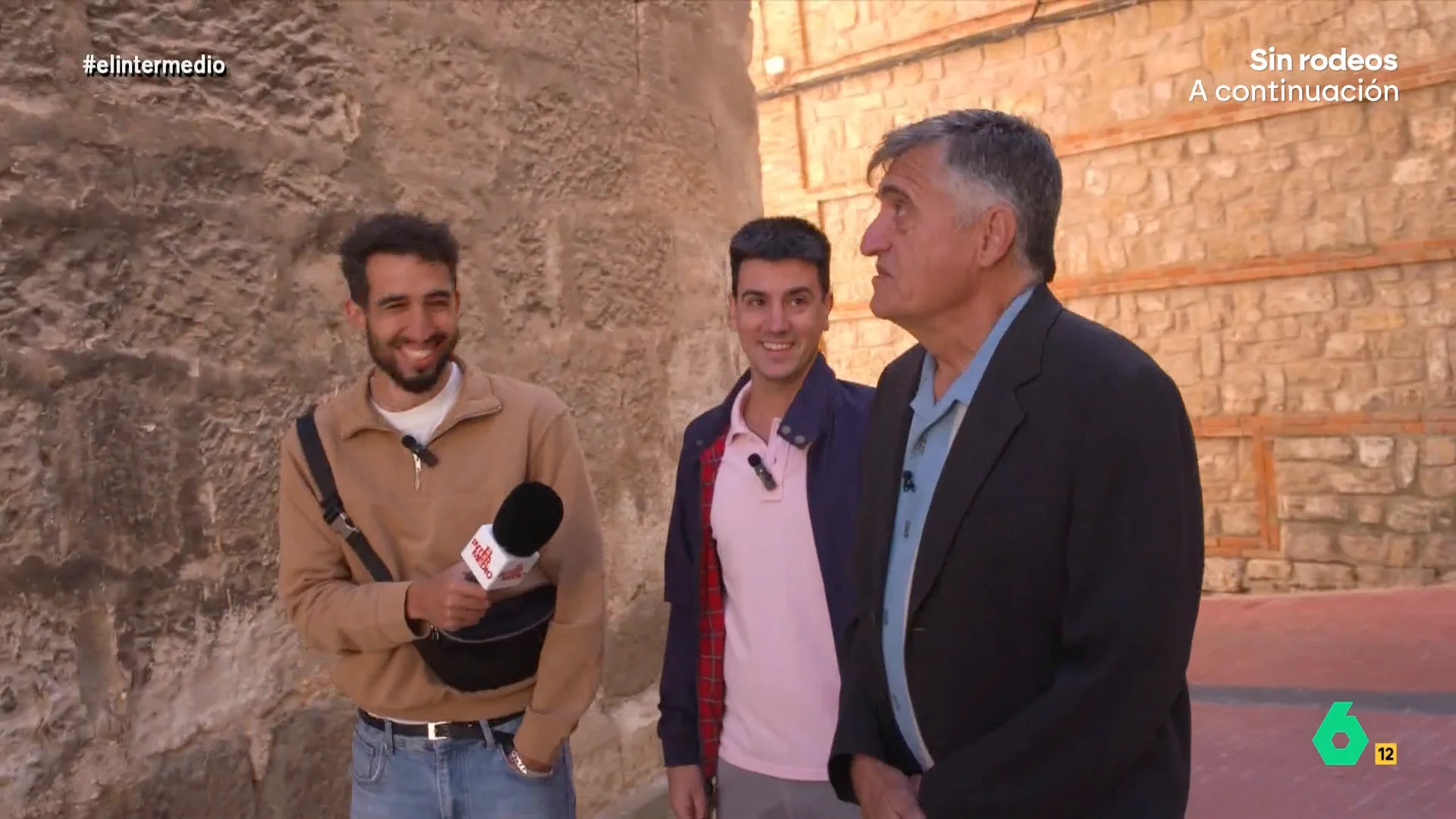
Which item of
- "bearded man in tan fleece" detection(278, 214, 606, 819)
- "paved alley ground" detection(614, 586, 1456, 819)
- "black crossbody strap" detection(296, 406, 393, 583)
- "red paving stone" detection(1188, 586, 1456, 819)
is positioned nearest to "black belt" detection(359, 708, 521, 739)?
"bearded man in tan fleece" detection(278, 214, 606, 819)

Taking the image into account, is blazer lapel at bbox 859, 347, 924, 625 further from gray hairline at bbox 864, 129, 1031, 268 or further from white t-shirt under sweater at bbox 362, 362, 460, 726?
white t-shirt under sweater at bbox 362, 362, 460, 726

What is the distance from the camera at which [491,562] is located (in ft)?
5.41

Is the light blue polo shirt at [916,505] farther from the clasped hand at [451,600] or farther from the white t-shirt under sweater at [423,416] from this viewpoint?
the white t-shirt under sweater at [423,416]

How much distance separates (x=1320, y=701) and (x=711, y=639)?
449cm

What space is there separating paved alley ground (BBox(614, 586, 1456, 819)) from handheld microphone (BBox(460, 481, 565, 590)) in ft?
6.66

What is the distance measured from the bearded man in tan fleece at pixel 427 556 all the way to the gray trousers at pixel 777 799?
0.36 m

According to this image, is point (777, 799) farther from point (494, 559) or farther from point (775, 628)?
point (494, 559)

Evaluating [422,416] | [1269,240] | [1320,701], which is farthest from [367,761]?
[1269,240]

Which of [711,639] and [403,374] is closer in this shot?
[403,374]

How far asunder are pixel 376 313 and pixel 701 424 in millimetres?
688

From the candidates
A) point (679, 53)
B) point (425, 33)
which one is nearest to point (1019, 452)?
point (425, 33)

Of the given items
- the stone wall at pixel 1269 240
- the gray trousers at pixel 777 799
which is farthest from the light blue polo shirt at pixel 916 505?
the stone wall at pixel 1269 240

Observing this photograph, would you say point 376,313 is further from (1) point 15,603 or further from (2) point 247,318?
(1) point 15,603

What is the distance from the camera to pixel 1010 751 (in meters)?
1.40
